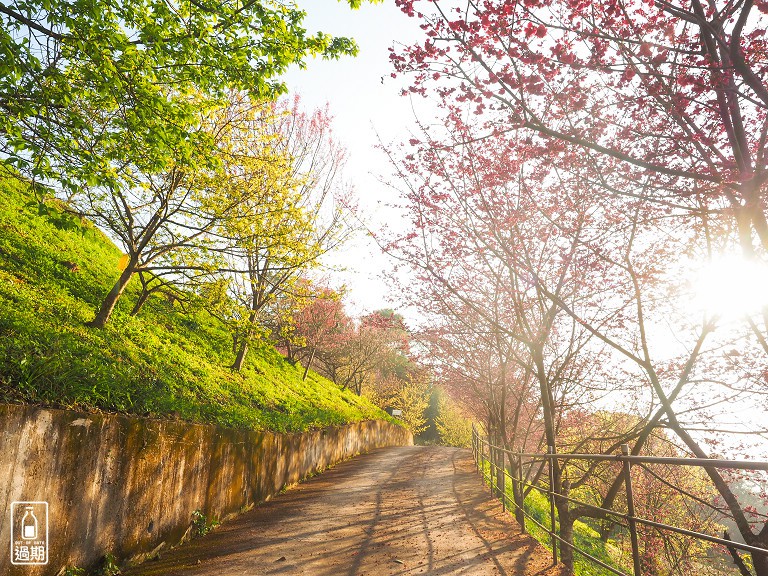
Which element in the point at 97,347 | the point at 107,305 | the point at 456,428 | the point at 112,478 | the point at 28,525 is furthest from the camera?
the point at 456,428

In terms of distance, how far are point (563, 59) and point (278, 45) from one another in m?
3.88

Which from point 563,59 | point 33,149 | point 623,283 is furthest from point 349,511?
point 563,59

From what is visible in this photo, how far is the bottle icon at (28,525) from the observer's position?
3428 mm

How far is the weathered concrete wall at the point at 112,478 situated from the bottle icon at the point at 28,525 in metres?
0.10

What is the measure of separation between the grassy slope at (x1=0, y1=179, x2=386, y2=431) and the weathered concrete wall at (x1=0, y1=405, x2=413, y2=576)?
0.31m

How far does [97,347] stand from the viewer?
6168mm

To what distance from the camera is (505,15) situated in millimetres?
4410

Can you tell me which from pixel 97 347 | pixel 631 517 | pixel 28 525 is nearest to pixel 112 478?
pixel 28 525

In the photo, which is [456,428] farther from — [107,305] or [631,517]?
[631,517]

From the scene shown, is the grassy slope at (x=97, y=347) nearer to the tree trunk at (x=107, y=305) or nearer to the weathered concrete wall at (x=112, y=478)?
the tree trunk at (x=107, y=305)

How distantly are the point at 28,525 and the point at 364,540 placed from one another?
4.19m

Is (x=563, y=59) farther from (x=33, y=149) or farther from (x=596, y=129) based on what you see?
(x=33, y=149)

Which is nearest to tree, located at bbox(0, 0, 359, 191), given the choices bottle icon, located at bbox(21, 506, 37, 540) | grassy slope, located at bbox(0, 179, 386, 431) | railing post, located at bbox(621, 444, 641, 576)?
grassy slope, located at bbox(0, 179, 386, 431)

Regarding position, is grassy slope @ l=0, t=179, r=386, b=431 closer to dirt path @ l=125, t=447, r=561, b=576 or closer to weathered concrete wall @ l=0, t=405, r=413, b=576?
weathered concrete wall @ l=0, t=405, r=413, b=576
